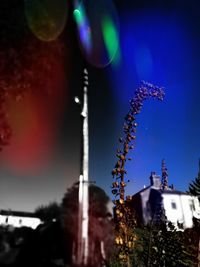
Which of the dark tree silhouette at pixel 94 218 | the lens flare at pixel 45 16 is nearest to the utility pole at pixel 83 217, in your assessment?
the dark tree silhouette at pixel 94 218

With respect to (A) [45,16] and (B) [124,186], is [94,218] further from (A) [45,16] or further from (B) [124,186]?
(A) [45,16]

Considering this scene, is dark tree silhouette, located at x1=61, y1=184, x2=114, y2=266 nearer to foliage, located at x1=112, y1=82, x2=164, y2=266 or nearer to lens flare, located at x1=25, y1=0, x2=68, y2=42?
foliage, located at x1=112, y1=82, x2=164, y2=266

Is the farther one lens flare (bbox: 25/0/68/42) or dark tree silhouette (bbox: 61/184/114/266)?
lens flare (bbox: 25/0/68/42)

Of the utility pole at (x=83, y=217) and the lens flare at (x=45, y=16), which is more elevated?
the lens flare at (x=45, y=16)

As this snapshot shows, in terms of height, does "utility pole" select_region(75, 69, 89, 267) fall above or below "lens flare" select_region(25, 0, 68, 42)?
below

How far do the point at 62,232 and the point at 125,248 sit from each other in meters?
2.10

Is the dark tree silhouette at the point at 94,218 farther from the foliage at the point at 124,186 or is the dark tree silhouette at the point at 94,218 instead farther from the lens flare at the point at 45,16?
the lens flare at the point at 45,16

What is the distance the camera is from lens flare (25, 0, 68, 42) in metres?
7.29

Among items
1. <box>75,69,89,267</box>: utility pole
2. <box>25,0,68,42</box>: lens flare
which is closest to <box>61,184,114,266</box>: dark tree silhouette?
<box>75,69,89,267</box>: utility pole

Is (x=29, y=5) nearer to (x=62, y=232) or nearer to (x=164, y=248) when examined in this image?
(x=62, y=232)

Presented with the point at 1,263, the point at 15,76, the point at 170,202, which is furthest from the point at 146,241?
the point at 170,202

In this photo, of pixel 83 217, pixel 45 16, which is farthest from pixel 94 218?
pixel 45 16

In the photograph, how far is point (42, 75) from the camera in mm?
8016

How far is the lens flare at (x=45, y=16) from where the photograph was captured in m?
7.29
